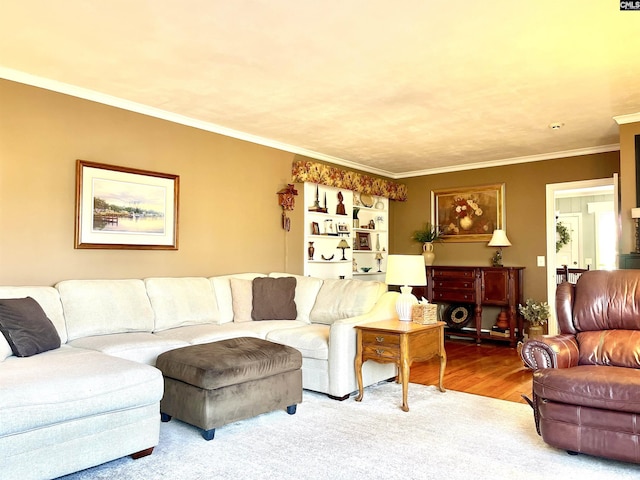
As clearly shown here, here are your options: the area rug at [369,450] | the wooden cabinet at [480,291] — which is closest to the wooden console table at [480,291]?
the wooden cabinet at [480,291]

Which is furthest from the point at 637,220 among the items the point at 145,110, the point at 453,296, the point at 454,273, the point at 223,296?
the point at 145,110

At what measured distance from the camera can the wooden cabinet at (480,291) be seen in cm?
620

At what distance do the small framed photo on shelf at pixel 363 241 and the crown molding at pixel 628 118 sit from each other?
11.4 feet

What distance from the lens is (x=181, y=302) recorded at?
13.9 ft

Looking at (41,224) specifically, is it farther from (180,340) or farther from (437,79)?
(437,79)

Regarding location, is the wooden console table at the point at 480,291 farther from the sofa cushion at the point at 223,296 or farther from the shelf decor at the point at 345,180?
the sofa cushion at the point at 223,296

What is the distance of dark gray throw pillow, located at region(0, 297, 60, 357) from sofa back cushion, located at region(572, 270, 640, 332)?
11.1 ft

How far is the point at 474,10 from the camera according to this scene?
2648 mm

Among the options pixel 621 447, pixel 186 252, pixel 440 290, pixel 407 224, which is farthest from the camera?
pixel 407 224

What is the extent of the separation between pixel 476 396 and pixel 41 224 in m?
3.65

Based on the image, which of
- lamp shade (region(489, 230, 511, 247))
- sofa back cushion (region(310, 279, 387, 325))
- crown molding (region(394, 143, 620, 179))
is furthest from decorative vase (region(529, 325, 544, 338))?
sofa back cushion (region(310, 279, 387, 325))

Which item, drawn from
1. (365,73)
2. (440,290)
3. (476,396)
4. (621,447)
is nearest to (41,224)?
(365,73)

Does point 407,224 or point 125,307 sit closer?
point 125,307

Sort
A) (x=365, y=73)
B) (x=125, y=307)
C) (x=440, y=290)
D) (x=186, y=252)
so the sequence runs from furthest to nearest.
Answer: (x=440, y=290)
(x=186, y=252)
(x=125, y=307)
(x=365, y=73)
